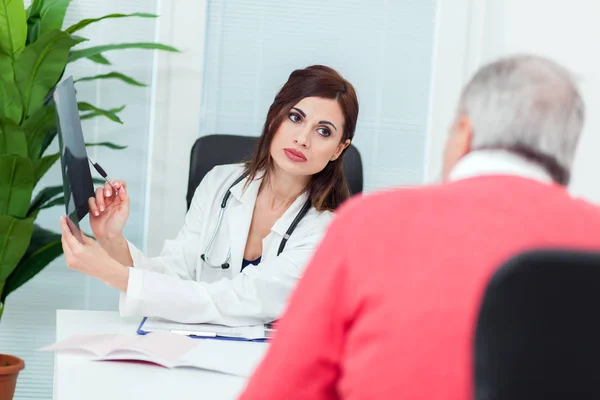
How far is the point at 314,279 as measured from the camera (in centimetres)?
80

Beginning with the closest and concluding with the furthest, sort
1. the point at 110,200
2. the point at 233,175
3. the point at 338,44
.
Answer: the point at 110,200, the point at 233,175, the point at 338,44

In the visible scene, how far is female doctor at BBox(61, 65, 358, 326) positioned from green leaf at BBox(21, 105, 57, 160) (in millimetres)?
556

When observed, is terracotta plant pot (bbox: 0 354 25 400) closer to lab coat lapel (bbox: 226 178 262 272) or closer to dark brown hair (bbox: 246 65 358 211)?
lab coat lapel (bbox: 226 178 262 272)

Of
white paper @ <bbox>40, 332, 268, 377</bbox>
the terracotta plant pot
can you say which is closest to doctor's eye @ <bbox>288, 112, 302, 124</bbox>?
white paper @ <bbox>40, 332, 268, 377</bbox>

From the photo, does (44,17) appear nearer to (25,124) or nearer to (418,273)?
(25,124)

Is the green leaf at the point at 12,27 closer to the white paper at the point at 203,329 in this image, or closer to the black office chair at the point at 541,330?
the white paper at the point at 203,329

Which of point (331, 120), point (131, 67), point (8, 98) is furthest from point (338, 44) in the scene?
point (8, 98)

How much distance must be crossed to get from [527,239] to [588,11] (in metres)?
2.50

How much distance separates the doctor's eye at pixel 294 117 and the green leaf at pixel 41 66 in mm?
706

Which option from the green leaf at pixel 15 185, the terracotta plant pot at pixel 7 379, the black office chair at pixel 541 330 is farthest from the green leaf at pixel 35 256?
the black office chair at pixel 541 330

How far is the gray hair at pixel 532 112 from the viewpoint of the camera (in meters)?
0.82

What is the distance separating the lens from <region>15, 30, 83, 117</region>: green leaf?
7.74 ft

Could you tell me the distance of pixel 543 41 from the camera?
3014 mm

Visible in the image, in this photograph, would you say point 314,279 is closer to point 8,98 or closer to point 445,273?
point 445,273
